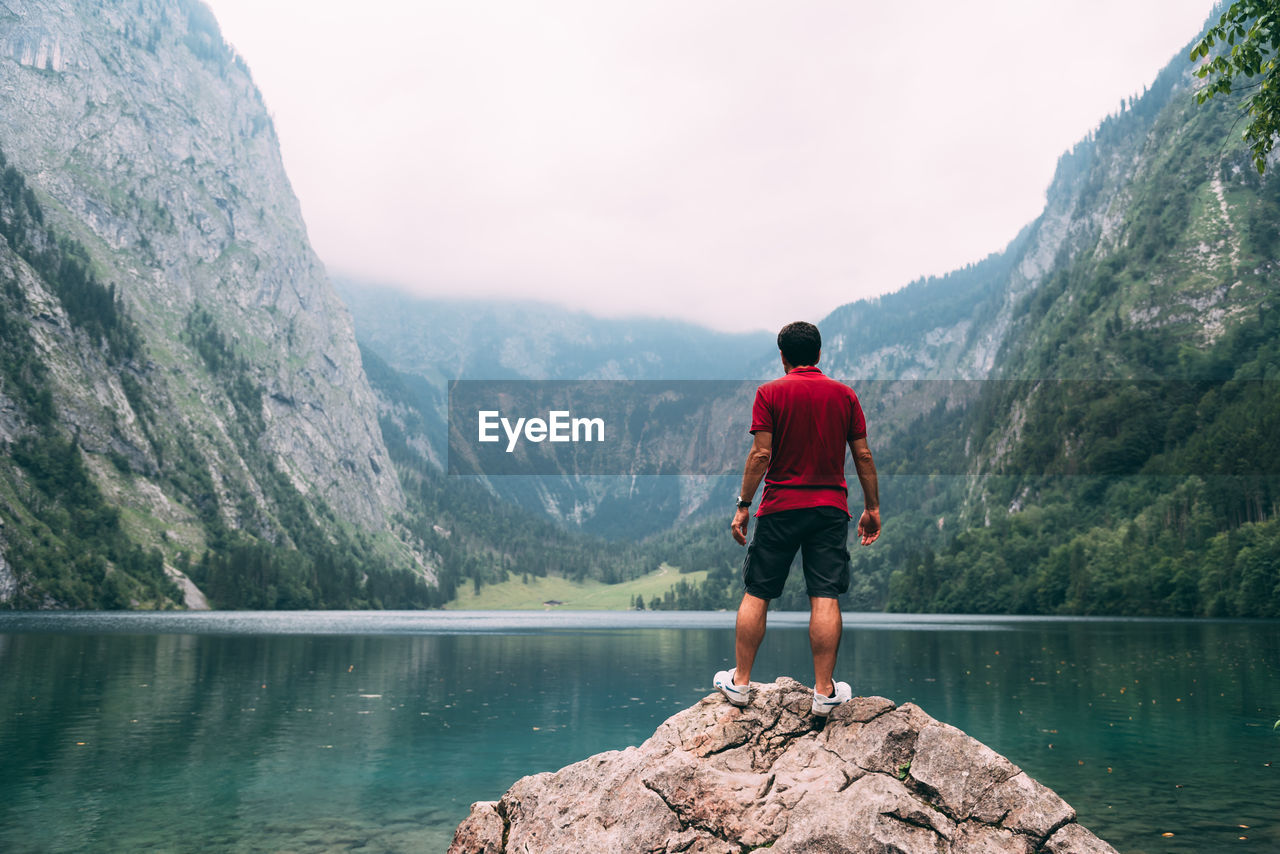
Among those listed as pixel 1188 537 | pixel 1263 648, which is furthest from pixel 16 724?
pixel 1188 537

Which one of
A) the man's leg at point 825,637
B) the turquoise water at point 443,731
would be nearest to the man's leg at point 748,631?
the man's leg at point 825,637

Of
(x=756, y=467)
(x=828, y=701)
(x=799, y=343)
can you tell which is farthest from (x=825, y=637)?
(x=799, y=343)

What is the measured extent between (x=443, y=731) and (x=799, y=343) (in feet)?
101

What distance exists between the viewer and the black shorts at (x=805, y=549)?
12.9m

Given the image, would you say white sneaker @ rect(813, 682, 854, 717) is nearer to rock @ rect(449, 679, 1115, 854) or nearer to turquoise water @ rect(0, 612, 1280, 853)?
rock @ rect(449, 679, 1115, 854)

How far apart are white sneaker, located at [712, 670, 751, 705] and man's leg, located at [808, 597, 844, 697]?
98 centimetres

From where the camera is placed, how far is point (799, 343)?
13.5 meters

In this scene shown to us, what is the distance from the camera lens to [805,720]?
13.2 m

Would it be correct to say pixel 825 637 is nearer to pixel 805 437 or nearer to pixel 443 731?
pixel 805 437

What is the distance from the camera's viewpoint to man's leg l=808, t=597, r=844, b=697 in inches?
504

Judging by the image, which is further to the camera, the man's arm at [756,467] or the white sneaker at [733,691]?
the white sneaker at [733,691]

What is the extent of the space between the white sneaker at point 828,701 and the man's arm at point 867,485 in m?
2.10

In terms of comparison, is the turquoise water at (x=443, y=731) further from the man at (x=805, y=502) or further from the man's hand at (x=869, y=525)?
the man at (x=805, y=502)

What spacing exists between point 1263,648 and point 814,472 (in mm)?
75313
